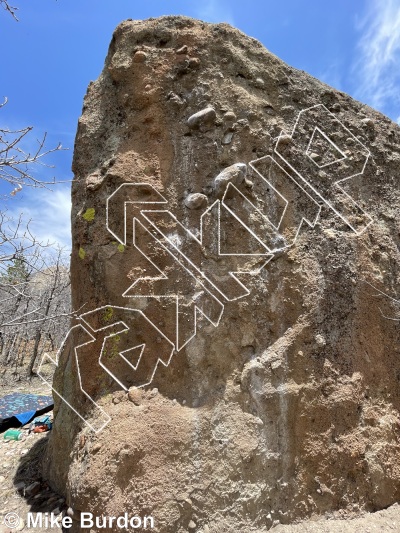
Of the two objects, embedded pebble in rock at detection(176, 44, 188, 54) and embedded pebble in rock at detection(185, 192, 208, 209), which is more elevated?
embedded pebble in rock at detection(176, 44, 188, 54)

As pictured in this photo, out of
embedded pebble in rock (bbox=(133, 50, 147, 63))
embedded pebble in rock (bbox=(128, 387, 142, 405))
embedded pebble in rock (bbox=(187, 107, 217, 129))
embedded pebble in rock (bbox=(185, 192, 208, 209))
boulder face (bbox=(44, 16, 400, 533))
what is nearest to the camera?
boulder face (bbox=(44, 16, 400, 533))

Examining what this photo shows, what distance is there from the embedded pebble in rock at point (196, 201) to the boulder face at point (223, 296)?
2 cm

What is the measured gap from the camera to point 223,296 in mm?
2729

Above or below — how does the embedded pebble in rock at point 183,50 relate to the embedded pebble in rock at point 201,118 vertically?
above

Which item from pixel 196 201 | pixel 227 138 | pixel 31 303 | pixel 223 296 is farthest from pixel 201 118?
pixel 31 303

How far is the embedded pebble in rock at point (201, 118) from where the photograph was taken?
2.98 metres

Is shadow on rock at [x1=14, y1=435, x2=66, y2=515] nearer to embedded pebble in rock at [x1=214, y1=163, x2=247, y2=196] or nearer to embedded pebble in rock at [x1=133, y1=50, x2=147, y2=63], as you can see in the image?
embedded pebble in rock at [x1=214, y1=163, x2=247, y2=196]

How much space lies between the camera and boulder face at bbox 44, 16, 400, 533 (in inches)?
96.3

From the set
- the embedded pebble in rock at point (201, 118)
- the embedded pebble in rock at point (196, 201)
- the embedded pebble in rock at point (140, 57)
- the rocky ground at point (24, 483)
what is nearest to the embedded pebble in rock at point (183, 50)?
the embedded pebble in rock at point (140, 57)

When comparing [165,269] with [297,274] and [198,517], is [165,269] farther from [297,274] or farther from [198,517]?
[198,517]

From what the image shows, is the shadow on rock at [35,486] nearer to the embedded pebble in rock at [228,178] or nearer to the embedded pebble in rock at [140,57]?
the embedded pebble in rock at [228,178]

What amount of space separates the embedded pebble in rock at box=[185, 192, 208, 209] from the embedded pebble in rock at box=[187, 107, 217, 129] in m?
0.55

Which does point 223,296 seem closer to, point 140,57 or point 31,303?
point 140,57

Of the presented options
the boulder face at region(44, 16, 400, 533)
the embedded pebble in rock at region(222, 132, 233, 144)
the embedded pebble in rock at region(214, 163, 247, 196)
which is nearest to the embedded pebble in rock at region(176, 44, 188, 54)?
the boulder face at region(44, 16, 400, 533)
